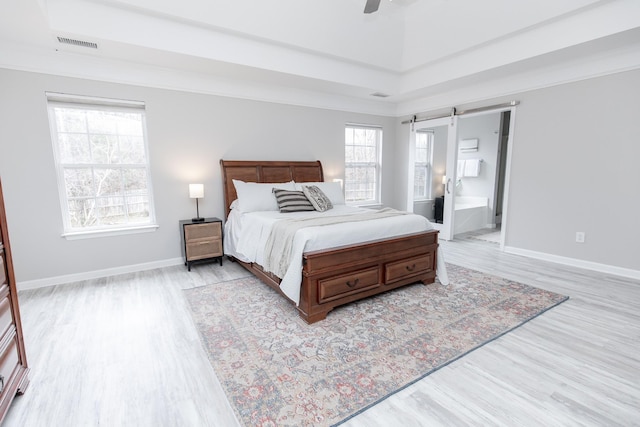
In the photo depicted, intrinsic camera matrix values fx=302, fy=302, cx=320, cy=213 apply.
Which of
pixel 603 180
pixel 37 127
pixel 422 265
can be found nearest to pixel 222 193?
pixel 37 127

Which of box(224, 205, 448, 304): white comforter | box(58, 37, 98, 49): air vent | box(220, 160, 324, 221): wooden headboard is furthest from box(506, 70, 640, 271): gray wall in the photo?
box(58, 37, 98, 49): air vent

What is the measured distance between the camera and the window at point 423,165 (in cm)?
566

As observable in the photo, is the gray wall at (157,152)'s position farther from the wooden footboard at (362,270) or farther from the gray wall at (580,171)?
the gray wall at (580,171)

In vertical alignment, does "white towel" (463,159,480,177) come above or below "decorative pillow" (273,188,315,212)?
above

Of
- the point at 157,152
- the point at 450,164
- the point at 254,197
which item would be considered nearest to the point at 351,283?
the point at 254,197

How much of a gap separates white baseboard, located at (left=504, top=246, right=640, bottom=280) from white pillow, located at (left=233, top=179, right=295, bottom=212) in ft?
11.9

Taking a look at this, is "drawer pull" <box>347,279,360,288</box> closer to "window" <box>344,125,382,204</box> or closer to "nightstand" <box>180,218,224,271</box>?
"nightstand" <box>180,218,224,271</box>

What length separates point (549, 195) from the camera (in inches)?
161

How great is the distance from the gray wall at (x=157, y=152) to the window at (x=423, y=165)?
145cm

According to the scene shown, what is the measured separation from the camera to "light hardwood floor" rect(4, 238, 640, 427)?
5.25 feet

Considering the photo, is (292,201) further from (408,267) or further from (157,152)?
(157,152)

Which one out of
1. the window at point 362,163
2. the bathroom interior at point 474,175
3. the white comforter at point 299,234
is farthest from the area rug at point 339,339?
the window at point 362,163

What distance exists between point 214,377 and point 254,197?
236cm

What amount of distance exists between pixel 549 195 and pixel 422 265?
231cm
